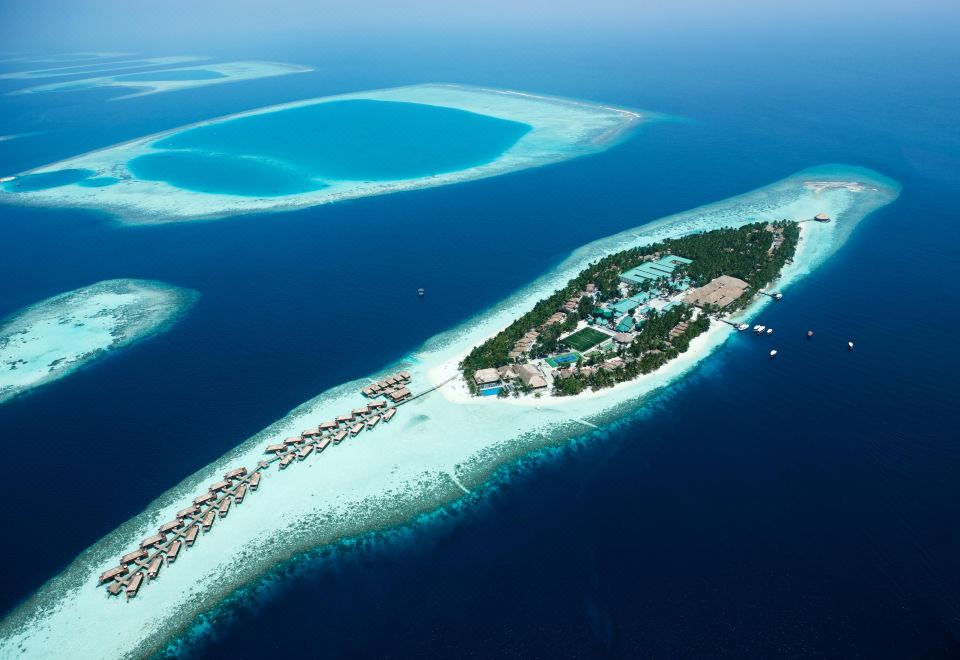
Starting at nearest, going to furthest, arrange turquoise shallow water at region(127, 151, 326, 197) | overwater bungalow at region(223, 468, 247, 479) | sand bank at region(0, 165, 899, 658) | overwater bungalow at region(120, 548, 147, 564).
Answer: sand bank at region(0, 165, 899, 658) < overwater bungalow at region(120, 548, 147, 564) < overwater bungalow at region(223, 468, 247, 479) < turquoise shallow water at region(127, 151, 326, 197)

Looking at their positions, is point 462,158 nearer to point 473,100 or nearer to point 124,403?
point 473,100

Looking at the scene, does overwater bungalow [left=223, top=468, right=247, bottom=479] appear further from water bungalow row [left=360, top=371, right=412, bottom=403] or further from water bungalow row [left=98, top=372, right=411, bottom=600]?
water bungalow row [left=360, top=371, right=412, bottom=403]

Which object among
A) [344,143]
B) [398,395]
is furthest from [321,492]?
[344,143]

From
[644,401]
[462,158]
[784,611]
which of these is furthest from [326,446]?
[462,158]

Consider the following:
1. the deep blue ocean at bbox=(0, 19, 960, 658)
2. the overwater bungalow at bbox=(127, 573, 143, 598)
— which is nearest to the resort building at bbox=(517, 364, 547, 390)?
the deep blue ocean at bbox=(0, 19, 960, 658)

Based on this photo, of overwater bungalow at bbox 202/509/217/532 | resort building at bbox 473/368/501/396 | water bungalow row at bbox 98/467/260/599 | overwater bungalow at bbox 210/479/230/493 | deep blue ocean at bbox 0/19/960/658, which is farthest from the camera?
resort building at bbox 473/368/501/396

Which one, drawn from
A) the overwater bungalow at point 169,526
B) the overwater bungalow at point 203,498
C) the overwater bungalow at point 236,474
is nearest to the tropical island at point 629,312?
the overwater bungalow at point 236,474
